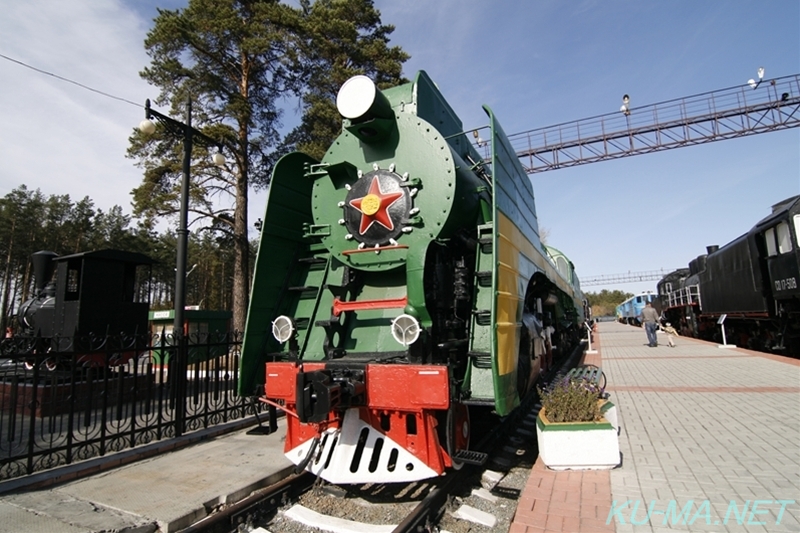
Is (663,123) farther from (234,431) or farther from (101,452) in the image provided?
(101,452)

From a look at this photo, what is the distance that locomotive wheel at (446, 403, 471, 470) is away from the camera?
3355 millimetres

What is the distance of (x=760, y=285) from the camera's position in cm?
1204

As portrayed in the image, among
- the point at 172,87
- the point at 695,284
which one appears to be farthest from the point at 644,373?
the point at 172,87

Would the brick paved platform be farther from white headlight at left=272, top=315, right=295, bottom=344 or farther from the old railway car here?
white headlight at left=272, top=315, right=295, bottom=344

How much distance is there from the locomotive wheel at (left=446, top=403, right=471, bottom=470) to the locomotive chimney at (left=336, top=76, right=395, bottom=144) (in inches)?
103

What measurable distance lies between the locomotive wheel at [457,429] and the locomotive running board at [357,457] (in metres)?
0.23

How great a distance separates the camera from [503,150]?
439cm

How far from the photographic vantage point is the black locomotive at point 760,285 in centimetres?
1036

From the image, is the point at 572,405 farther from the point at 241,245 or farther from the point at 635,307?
the point at 635,307

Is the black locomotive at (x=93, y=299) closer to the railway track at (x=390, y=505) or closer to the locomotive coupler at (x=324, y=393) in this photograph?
the railway track at (x=390, y=505)

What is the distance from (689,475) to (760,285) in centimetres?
1119

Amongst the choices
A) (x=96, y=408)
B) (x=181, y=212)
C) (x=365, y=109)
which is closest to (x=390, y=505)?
(x=365, y=109)

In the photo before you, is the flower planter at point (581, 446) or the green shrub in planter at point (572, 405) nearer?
the flower planter at point (581, 446)

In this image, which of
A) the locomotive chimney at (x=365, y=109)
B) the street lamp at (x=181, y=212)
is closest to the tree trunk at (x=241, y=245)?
the street lamp at (x=181, y=212)
